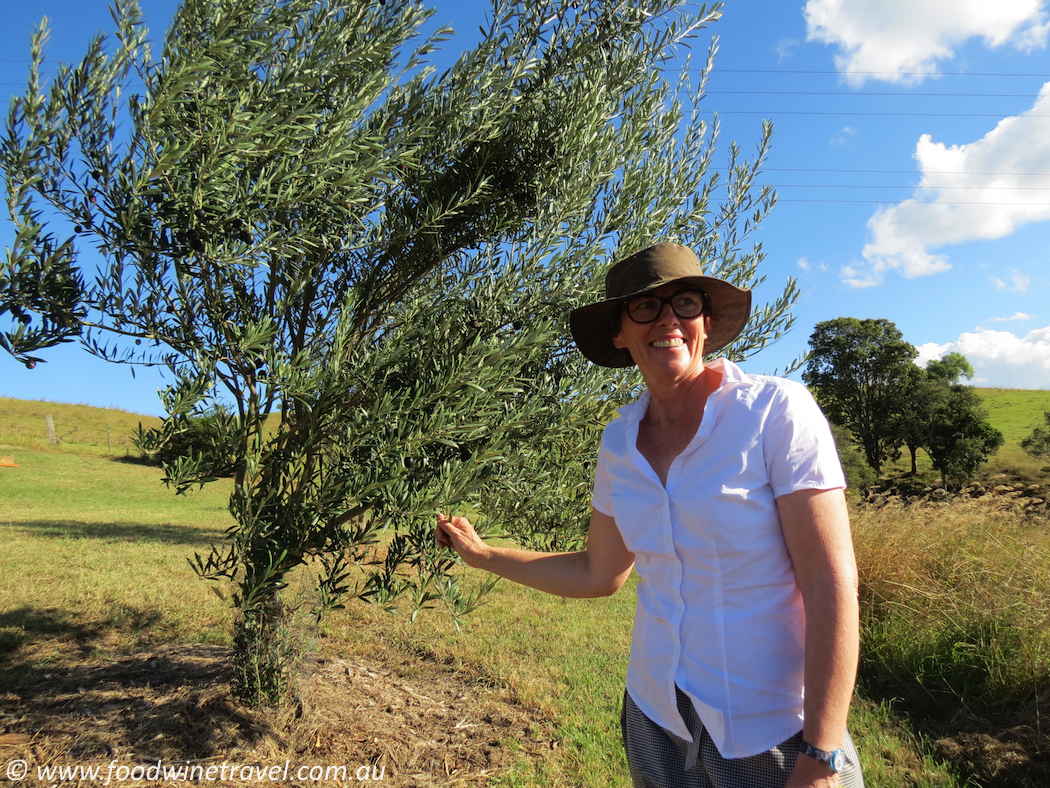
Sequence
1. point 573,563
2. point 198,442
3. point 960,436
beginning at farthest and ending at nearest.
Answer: point 960,436
point 198,442
point 573,563

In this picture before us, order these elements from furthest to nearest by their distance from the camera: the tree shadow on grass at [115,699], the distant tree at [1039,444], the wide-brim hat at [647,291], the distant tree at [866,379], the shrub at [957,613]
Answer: the distant tree at [866,379]
the distant tree at [1039,444]
the shrub at [957,613]
the tree shadow on grass at [115,699]
the wide-brim hat at [647,291]

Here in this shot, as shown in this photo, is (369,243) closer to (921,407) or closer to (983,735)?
(983,735)

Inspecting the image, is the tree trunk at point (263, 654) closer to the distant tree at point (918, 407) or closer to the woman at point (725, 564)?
the woman at point (725, 564)

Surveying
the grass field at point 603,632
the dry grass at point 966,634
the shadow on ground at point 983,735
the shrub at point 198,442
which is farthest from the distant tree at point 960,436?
the shrub at point 198,442

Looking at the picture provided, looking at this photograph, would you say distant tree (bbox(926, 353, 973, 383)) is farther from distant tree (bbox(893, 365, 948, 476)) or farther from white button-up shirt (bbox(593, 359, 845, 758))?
white button-up shirt (bbox(593, 359, 845, 758))

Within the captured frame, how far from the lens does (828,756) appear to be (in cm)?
173

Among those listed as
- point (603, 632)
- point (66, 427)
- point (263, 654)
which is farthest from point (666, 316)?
point (66, 427)

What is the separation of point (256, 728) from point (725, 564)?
461 centimetres

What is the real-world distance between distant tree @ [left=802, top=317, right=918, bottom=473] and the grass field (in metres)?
37.9

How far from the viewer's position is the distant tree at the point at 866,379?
145 feet

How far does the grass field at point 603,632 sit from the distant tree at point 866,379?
124 ft

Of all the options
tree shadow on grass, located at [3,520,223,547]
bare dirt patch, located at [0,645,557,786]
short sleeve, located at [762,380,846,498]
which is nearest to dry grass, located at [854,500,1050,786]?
bare dirt patch, located at [0,645,557,786]

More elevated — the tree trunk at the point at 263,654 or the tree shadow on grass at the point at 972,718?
the tree trunk at the point at 263,654

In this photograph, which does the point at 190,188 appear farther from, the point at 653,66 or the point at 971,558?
the point at 971,558
